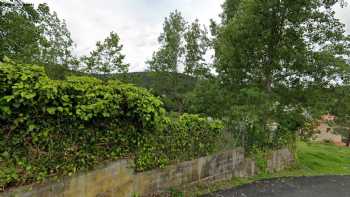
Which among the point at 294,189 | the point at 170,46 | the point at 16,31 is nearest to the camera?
the point at 294,189

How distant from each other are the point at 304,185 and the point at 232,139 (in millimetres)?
2494

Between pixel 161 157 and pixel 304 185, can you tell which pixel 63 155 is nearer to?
pixel 161 157

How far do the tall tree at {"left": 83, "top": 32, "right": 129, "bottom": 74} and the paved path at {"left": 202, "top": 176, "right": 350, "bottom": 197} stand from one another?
1249cm

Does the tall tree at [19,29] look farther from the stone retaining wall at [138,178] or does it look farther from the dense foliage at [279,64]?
the dense foliage at [279,64]

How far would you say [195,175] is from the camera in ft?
20.5

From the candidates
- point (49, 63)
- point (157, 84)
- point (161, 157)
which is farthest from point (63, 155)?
point (157, 84)

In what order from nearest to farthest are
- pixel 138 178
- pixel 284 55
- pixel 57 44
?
pixel 138 178 → pixel 284 55 → pixel 57 44

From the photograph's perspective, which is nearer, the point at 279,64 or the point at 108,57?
the point at 279,64

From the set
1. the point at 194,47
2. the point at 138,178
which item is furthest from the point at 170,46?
the point at 138,178

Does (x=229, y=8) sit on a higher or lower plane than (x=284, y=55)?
higher

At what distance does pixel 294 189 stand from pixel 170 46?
577 inches

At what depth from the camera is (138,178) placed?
5.02 m

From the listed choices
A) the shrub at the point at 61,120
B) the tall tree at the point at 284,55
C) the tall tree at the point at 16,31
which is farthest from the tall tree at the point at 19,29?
the tall tree at the point at 284,55

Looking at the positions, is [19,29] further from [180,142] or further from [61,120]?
[180,142]
